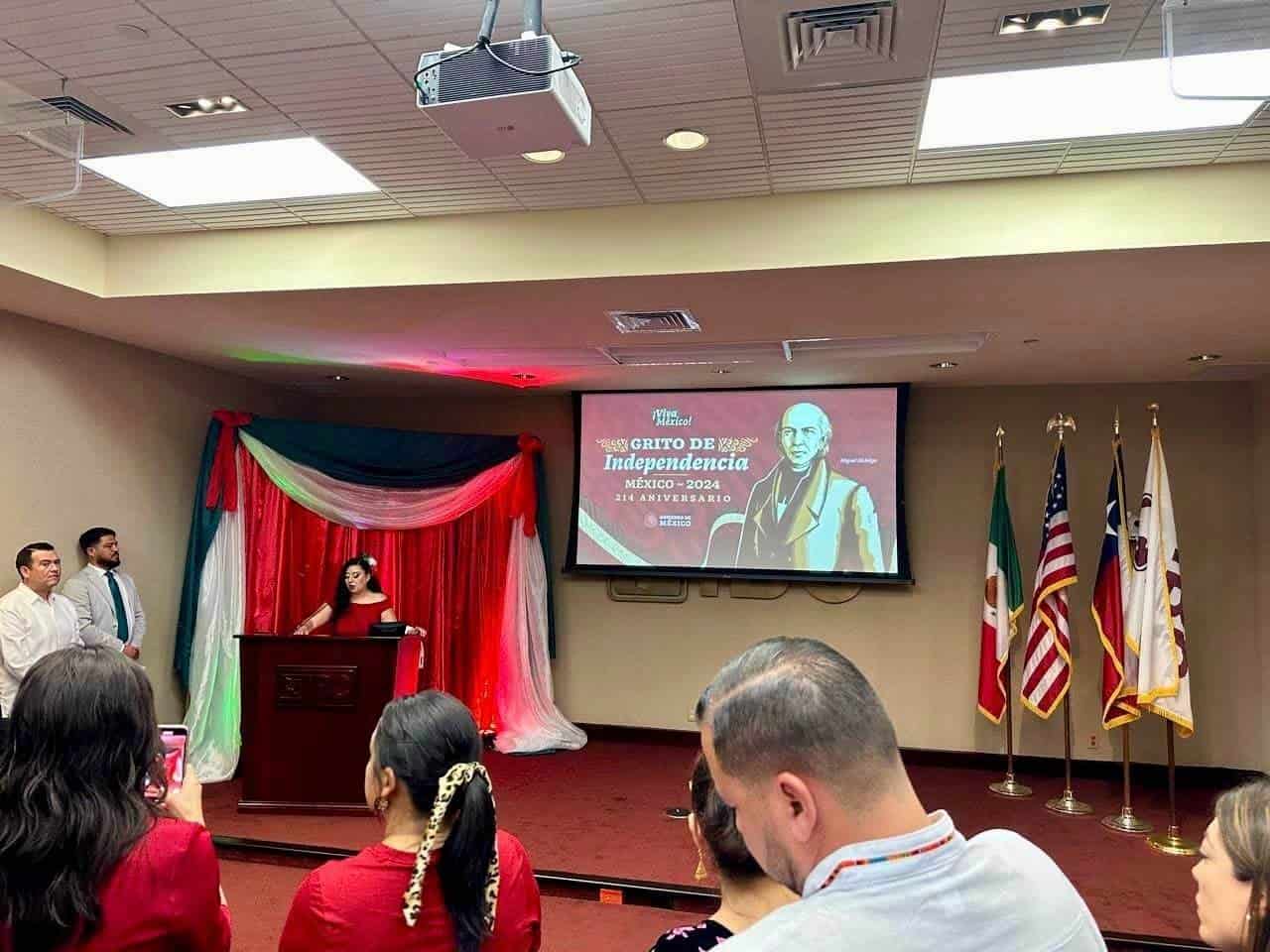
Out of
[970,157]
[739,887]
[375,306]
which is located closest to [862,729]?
[739,887]

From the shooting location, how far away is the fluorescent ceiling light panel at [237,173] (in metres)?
3.24

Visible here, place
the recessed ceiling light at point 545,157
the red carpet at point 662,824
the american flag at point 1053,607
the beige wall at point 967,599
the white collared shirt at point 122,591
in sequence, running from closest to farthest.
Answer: the recessed ceiling light at point 545,157 → the red carpet at point 662,824 → the white collared shirt at point 122,591 → the american flag at point 1053,607 → the beige wall at point 967,599

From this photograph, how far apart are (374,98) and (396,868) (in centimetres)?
228

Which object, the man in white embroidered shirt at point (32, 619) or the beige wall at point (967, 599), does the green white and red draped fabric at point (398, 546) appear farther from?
the man in white embroidered shirt at point (32, 619)

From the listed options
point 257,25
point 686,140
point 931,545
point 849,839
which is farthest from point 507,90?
point 931,545

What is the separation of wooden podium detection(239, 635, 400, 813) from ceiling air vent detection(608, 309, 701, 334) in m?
2.00

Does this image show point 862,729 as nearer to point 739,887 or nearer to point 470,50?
point 739,887

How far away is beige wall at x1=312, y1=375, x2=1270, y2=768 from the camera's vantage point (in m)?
5.58

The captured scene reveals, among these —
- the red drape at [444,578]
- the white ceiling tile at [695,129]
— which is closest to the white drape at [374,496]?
the red drape at [444,578]

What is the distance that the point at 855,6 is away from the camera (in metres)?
2.24

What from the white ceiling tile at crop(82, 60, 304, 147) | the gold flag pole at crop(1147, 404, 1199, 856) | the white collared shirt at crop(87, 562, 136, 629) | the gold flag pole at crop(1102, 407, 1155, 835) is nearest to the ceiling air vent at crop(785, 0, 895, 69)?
the white ceiling tile at crop(82, 60, 304, 147)

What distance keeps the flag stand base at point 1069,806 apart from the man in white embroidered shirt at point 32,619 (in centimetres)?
519

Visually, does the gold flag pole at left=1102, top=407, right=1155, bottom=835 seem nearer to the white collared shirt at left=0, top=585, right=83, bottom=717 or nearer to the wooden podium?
the wooden podium

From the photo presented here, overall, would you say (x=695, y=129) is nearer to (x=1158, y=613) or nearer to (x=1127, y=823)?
(x=1158, y=613)
